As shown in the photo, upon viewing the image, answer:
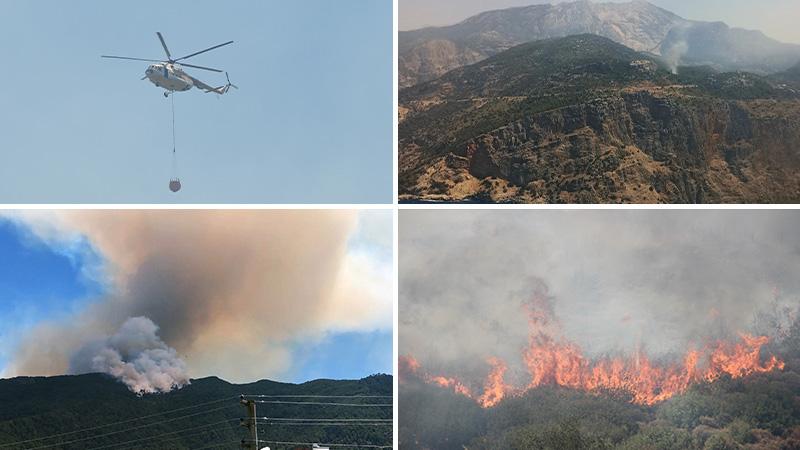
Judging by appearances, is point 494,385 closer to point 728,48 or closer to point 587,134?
point 587,134

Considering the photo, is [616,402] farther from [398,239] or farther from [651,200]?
[398,239]

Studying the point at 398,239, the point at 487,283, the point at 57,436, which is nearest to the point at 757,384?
the point at 487,283

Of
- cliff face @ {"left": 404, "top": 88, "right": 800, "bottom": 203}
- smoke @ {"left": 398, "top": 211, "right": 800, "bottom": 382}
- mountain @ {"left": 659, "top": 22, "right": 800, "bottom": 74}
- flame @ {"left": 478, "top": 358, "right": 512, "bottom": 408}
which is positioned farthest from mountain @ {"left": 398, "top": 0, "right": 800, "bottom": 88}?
flame @ {"left": 478, "top": 358, "right": 512, "bottom": 408}

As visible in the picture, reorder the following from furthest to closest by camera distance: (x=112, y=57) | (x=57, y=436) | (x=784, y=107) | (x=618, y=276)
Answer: (x=57, y=436) → (x=784, y=107) → (x=618, y=276) → (x=112, y=57)

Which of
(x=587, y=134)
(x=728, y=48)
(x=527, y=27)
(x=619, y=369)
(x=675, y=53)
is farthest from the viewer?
(x=675, y=53)

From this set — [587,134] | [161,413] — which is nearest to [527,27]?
[587,134]
